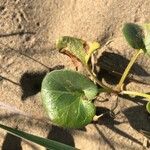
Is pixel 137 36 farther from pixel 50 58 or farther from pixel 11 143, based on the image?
pixel 11 143

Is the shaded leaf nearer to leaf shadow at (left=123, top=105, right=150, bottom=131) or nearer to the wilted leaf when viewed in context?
the wilted leaf

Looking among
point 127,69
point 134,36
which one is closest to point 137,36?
point 134,36

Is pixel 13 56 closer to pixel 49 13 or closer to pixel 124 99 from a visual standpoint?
pixel 49 13

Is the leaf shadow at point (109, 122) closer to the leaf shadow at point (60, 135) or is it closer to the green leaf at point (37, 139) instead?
the leaf shadow at point (60, 135)

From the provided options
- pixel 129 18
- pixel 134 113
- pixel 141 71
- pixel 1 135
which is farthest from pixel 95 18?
pixel 1 135

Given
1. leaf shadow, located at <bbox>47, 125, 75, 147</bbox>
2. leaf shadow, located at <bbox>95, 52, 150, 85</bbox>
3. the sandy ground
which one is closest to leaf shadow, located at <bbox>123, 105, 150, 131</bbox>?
the sandy ground

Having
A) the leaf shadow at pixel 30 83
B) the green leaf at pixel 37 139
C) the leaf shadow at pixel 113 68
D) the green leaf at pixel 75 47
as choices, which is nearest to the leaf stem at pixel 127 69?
the leaf shadow at pixel 113 68
